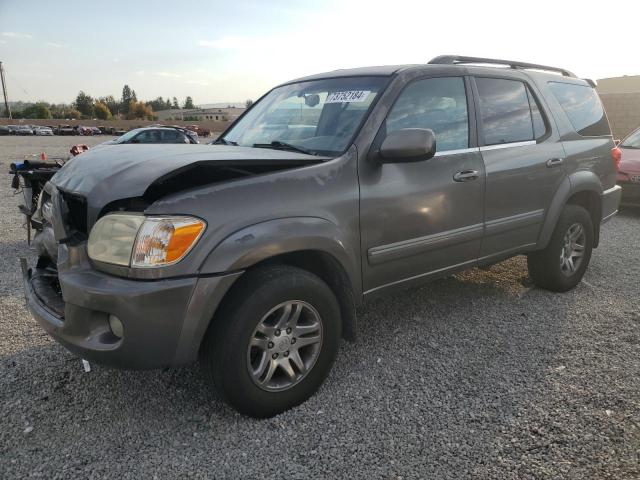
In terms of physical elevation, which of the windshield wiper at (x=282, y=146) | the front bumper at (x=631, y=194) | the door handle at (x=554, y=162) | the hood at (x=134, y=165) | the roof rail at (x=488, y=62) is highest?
the roof rail at (x=488, y=62)

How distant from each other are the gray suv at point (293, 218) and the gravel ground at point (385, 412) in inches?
11.1

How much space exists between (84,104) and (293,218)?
118092 mm

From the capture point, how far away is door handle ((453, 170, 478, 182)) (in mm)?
3301

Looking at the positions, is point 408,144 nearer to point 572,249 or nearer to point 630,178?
point 572,249

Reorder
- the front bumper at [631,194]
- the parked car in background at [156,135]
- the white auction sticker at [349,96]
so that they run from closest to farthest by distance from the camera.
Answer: the white auction sticker at [349,96] < the front bumper at [631,194] < the parked car in background at [156,135]

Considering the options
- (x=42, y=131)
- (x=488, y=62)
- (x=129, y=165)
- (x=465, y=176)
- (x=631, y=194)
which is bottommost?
(x=631, y=194)

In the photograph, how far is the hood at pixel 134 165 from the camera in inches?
89.4

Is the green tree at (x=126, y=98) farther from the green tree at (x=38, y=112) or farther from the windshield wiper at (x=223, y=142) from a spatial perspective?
the windshield wiper at (x=223, y=142)

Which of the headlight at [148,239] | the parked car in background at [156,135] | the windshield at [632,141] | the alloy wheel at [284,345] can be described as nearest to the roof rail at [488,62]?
the alloy wheel at [284,345]

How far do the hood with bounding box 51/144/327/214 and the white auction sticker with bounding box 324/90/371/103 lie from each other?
0.56 meters

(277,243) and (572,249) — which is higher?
(277,243)

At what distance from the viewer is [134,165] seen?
8.00 ft

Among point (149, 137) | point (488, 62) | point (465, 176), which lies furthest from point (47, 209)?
point (149, 137)

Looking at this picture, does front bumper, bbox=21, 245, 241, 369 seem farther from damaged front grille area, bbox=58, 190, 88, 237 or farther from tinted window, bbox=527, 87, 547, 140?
tinted window, bbox=527, 87, 547, 140
